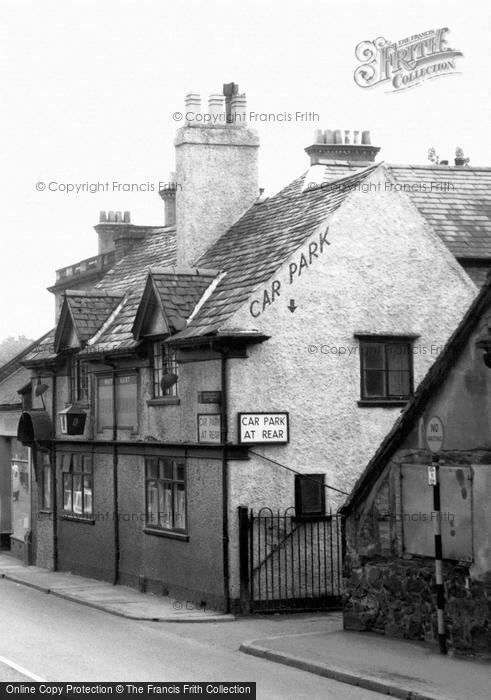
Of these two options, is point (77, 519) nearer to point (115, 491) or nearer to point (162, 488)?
point (115, 491)

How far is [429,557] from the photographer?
17422 millimetres

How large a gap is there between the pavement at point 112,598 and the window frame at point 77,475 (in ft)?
4.77

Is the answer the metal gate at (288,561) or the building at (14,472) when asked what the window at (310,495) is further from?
the building at (14,472)

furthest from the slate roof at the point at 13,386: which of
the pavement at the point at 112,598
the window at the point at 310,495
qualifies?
the window at the point at 310,495

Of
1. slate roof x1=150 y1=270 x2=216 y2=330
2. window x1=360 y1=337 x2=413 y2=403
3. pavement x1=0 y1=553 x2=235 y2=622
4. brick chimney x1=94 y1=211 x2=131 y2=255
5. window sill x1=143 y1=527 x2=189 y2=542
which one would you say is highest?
brick chimney x1=94 y1=211 x2=131 y2=255

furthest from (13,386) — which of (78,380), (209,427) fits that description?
(209,427)

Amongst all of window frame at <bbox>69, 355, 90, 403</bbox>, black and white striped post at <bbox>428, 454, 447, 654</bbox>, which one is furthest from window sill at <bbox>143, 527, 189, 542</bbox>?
black and white striped post at <bbox>428, 454, 447, 654</bbox>

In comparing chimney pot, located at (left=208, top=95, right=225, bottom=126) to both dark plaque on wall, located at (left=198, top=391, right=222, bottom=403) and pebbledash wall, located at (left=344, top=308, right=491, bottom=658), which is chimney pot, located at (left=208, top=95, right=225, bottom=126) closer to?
dark plaque on wall, located at (left=198, top=391, right=222, bottom=403)

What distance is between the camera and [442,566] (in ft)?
55.6

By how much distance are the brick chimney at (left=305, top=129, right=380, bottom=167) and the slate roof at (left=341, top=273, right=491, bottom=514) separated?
17.5 meters

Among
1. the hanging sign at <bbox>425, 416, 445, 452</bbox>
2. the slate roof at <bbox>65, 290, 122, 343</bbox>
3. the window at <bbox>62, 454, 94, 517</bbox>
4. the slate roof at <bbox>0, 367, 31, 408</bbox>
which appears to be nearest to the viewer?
the hanging sign at <bbox>425, 416, 445, 452</bbox>

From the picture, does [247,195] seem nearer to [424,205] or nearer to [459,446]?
[424,205]

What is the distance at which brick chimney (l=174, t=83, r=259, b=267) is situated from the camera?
27938mm

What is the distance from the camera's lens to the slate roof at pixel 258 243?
23297 mm
